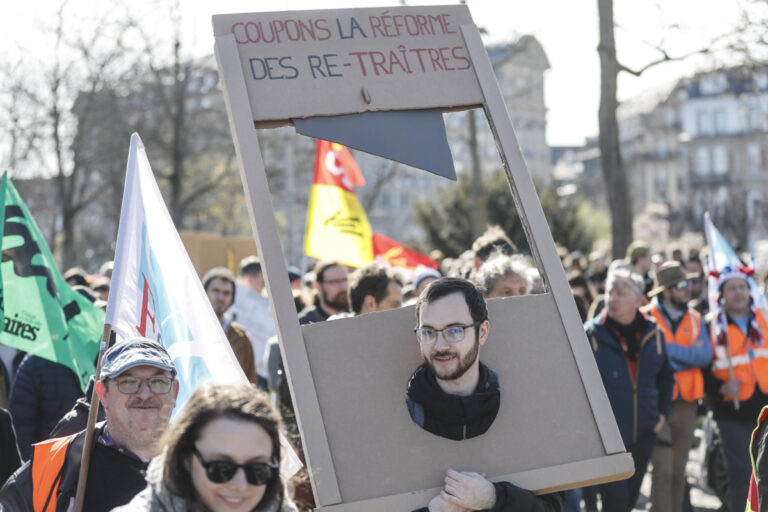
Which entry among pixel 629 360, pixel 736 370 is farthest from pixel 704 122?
pixel 629 360

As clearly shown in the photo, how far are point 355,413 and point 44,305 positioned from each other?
2.96 meters

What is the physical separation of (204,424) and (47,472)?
145cm

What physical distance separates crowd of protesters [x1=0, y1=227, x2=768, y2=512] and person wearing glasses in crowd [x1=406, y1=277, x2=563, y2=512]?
0.09m

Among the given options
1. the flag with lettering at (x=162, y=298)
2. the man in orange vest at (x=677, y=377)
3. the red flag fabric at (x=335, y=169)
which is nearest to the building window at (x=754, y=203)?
the red flag fabric at (x=335, y=169)

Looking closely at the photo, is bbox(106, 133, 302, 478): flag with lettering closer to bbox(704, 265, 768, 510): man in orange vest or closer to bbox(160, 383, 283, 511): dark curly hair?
bbox(160, 383, 283, 511): dark curly hair

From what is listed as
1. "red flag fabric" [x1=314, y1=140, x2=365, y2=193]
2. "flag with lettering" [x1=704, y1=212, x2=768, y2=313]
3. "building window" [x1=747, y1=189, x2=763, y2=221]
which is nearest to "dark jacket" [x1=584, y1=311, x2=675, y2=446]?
"flag with lettering" [x1=704, y1=212, x2=768, y2=313]

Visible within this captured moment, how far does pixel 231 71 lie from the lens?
3.79m

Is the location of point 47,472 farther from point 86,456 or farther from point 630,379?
point 630,379

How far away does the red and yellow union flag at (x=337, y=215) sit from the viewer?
10.1 metres

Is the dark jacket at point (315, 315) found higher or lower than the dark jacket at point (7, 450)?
higher

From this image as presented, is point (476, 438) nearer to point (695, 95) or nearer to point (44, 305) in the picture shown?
point (44, 305)

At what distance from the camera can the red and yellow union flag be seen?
33.2 feet

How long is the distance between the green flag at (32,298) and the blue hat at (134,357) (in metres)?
1.73

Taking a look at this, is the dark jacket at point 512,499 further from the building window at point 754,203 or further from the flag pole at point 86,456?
the building window at point 754,203
